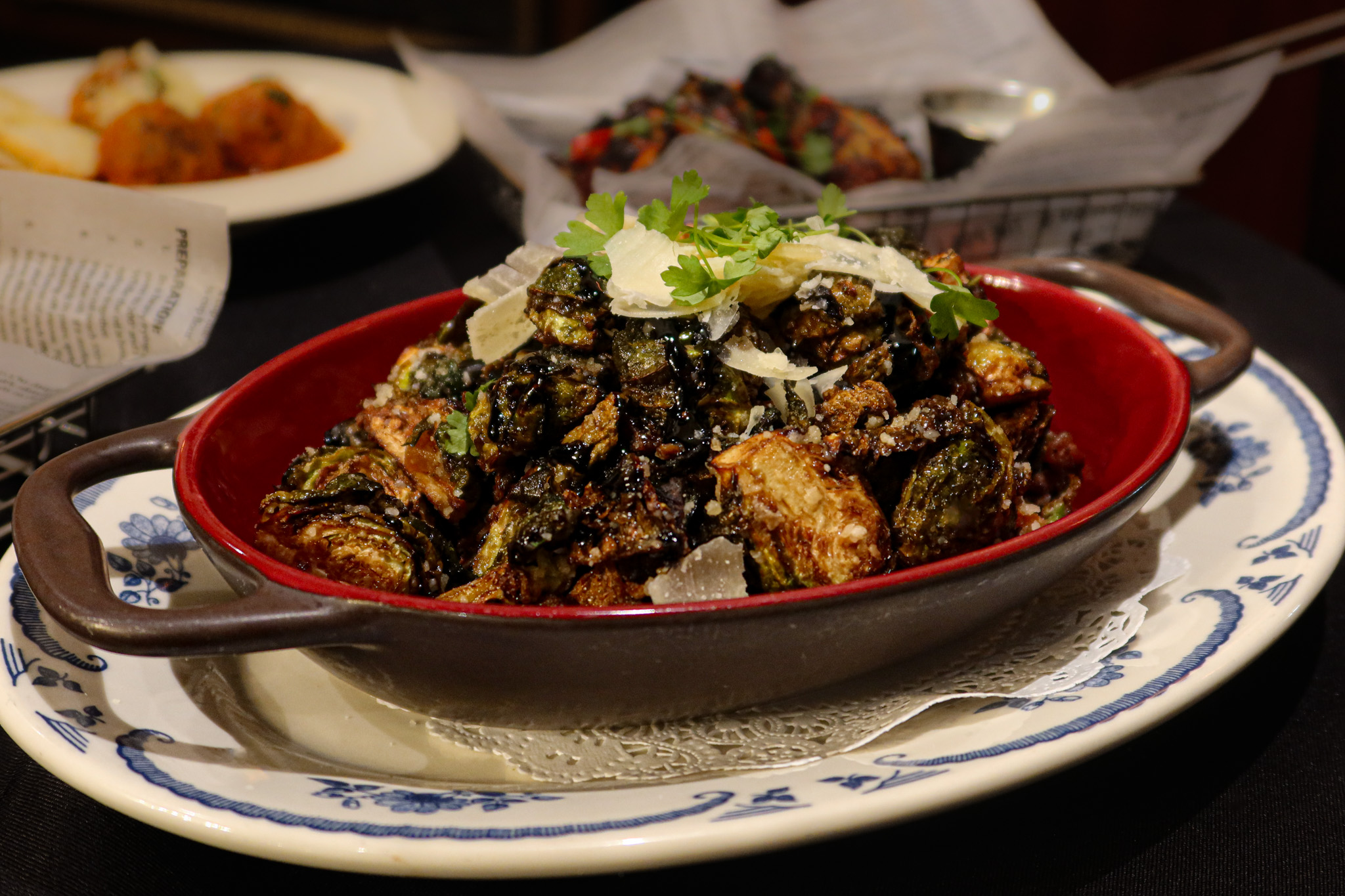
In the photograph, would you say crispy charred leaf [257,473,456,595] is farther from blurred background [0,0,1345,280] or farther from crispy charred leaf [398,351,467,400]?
blurred background [0,0,1345,280]

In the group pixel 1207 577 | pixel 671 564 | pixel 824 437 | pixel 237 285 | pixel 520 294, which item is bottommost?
pixel 237 285

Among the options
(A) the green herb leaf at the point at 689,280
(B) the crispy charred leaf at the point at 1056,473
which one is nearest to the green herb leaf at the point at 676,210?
(A) the green herb leaf at the point at 689,280

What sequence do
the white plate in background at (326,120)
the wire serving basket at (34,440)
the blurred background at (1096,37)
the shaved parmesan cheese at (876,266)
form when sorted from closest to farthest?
the shaved parmesan cheese at (876,266) < the wire serving basket at (34,440) < the white plate in background at (326,120) < the blurred background at (1096,37)

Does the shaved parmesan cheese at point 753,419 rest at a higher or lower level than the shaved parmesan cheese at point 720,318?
lower

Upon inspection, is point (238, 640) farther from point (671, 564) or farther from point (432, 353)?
point (432, 353)

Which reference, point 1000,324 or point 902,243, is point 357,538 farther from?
point 1000,324

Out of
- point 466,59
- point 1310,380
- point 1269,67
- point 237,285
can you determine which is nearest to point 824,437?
point 1310,380

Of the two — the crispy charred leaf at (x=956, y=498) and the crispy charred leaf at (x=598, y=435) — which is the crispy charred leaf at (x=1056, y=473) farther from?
the crispy charred leaf at (x=598, y=435)
